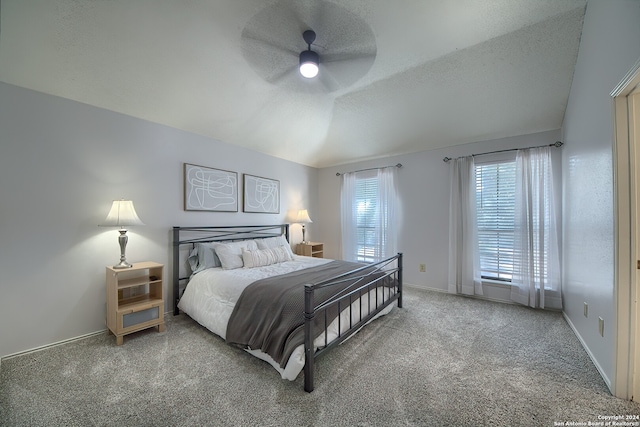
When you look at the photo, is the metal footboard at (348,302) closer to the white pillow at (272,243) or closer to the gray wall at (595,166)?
the white pillow at (272,243)

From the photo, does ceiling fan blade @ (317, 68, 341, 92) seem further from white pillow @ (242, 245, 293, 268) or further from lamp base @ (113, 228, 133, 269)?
lamp base @ (113, 228, 133, 269)

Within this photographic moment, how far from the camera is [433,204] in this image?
420 cm

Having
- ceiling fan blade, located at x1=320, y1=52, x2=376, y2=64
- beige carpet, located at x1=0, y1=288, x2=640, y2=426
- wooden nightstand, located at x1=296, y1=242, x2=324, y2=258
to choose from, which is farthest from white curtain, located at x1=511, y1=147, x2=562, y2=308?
wooden nightstand, located at x1=296, y1=242, x2=324, y2=258

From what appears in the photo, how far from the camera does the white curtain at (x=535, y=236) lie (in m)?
3.25

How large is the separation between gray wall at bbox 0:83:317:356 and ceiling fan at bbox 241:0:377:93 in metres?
1.63

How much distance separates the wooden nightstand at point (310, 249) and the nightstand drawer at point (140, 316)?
A: 8.85 feet

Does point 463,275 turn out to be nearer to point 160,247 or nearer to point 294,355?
point 294,355

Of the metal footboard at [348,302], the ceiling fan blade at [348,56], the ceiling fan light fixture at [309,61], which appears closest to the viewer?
the metal footboard at [348,302]

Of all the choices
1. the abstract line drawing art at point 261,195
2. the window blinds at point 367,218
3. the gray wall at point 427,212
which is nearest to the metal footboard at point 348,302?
the gray wall at point 427,212

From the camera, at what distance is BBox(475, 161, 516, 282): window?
11.7 feet

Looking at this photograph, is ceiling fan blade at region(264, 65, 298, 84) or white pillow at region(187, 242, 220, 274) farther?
white pillow at region(187, 242, 220, 274)

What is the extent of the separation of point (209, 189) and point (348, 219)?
2.73 metres

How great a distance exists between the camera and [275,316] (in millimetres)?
2051

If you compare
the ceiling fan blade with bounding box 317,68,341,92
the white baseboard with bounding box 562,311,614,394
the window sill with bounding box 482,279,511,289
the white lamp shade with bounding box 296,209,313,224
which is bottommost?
the white baseboard with bounding box 562,311,614,394
